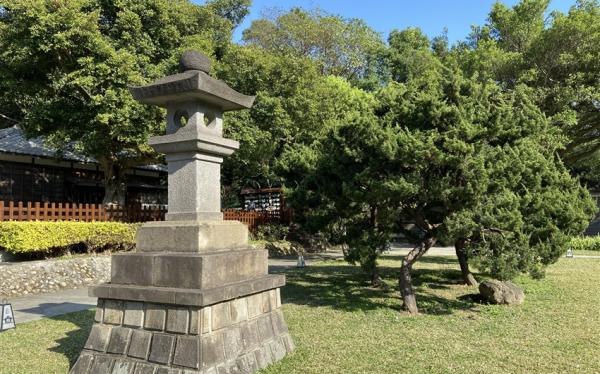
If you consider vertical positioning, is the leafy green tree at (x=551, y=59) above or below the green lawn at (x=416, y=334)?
above

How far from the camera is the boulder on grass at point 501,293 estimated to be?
334 inches

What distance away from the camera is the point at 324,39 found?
27016mm

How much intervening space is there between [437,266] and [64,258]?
34.2ft

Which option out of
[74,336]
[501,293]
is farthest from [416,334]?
[74,336]

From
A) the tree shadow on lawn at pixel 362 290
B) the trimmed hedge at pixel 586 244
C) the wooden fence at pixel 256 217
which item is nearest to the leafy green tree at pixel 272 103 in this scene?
the wooden fence at pixel 256 217

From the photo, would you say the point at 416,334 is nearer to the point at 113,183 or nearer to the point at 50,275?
the point at 50,275

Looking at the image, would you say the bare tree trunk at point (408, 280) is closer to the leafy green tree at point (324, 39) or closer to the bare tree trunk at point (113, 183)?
the bare tree trunk at point (113, 183)

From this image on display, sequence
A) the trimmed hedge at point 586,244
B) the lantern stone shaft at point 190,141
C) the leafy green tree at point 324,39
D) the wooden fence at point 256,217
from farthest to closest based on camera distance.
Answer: the leafy green tree at point 324,39 → the trimmed hedge at point 586,244 → the wooden fence at point 256,217 → the lantern stone shaft at point 190,141

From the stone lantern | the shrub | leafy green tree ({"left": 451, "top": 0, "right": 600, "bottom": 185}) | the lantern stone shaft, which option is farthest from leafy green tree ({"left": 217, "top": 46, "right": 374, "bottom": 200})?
the stone lantern

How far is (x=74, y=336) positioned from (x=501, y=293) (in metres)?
7.18

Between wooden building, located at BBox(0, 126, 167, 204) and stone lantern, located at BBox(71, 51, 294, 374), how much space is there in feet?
42.4

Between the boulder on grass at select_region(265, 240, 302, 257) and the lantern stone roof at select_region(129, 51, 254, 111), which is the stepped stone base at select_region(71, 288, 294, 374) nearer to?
the lantern stone roof at select_region(129, 51, 254, 111)

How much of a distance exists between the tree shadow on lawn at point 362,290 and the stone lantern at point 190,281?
3366 mm

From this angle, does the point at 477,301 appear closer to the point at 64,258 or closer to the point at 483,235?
the point at 483,235
